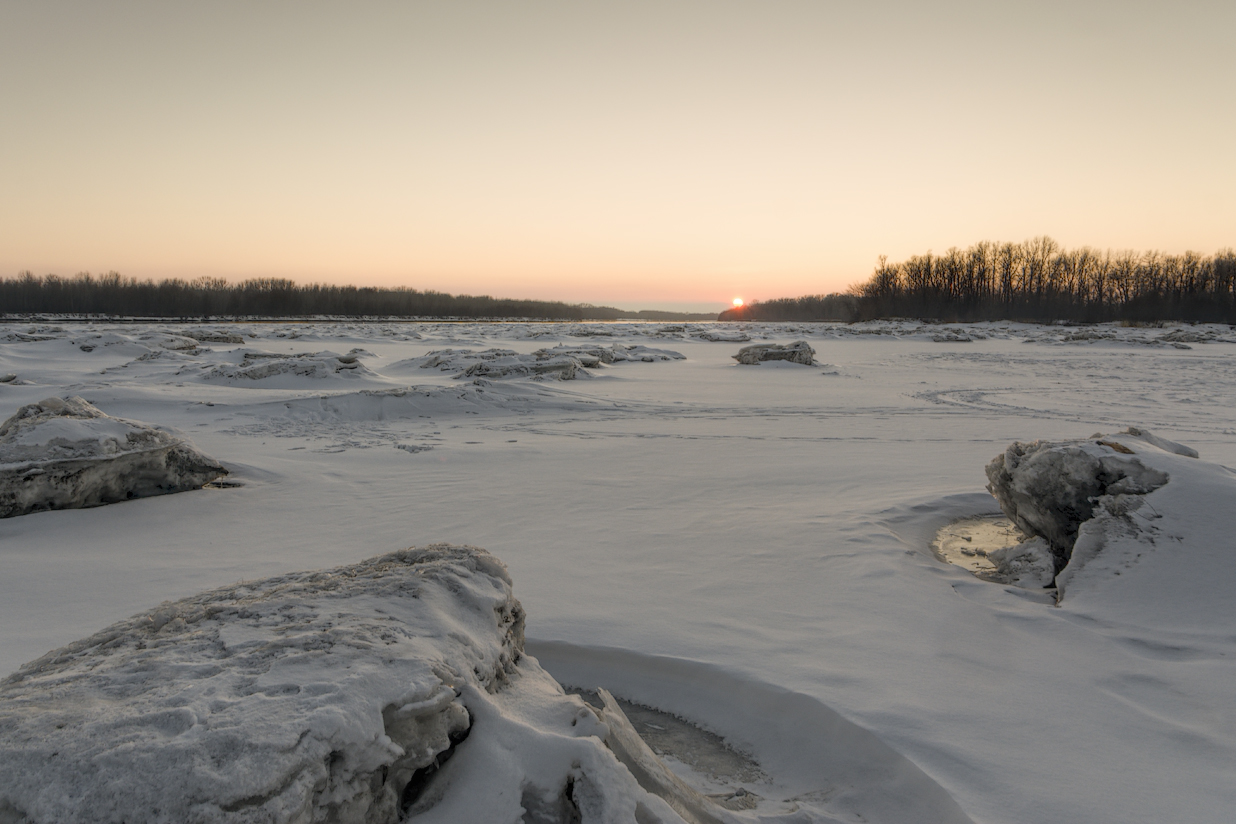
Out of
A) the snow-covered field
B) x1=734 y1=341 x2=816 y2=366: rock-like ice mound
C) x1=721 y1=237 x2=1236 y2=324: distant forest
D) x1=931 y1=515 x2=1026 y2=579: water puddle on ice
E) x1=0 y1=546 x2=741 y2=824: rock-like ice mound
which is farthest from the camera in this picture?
x1=721 y1=237 x2=1236 y2=324: distant forest

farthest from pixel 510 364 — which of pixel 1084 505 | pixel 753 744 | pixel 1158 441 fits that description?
pixel 753 744

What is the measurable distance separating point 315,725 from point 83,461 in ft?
12.0

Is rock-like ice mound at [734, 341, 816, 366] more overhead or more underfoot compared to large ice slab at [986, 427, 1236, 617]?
more overhead

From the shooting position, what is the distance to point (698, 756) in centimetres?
178

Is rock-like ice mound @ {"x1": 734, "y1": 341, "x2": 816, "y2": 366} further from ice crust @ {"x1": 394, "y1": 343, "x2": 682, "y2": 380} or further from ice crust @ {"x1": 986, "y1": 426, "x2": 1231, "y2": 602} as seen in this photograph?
ice crust @ {"x1": 986, "y1": 426, "x2": 1231, "y2": 602}

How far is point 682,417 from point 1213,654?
5599 millimetres

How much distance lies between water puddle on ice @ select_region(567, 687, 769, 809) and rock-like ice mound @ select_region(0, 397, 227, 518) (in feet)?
11.0

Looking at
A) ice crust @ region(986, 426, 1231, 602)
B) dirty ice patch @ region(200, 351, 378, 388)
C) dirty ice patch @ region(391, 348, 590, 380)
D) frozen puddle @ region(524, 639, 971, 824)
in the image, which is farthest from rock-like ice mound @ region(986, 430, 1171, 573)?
dirty ice patch @ region(200, 351, 378, 388)

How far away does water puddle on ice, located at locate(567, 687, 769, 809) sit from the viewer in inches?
63.1

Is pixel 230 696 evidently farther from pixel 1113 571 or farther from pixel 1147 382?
pixel 1147 382

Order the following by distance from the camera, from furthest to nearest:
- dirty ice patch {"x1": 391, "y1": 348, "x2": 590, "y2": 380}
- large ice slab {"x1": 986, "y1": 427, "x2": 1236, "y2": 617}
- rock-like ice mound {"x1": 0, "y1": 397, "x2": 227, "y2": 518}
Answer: dirty ice patch {"x1": 391, "y1": 348, "x2": 590, "y2": 380}, rock-like ice mound {"x1": 0, "y1": 397, "x2": 227, "y2": 518}, large ice slab {"x1": 986, "y1": 427, "x2": 1236, "y2": 617}

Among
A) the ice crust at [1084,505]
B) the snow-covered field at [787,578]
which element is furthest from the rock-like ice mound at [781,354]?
the ice crust at [1084,505]

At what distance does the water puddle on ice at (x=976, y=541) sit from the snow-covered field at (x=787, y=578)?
0.14m

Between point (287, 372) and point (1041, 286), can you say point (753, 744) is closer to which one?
point (287, 372)
